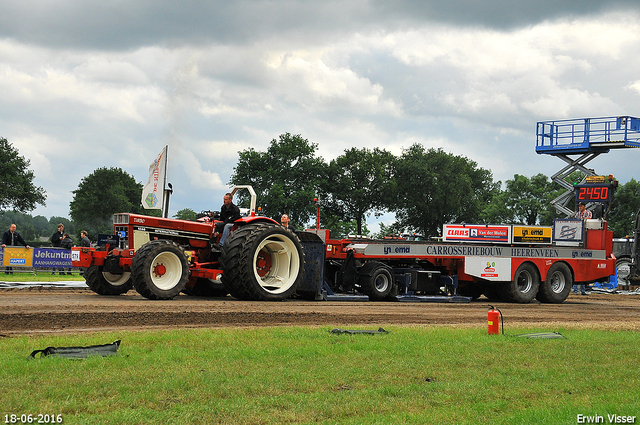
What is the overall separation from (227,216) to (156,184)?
6.10 feet

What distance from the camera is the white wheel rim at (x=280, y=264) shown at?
14827 millimetres

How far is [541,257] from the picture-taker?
63.9 ft

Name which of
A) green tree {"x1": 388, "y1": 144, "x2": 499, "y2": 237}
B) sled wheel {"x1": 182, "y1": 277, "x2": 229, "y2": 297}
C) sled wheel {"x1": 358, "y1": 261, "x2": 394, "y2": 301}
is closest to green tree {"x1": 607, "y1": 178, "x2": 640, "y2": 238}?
green tree {"x1": 388, "y1": 144, "x2": 499, "y2": 237}

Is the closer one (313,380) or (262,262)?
(313,380)

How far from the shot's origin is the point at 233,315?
36.4ft

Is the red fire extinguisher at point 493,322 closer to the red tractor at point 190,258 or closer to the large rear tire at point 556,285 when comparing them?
the red tractor at point 190,258

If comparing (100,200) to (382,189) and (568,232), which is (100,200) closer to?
(382,189)

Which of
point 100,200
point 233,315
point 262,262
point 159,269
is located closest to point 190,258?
point 159,269

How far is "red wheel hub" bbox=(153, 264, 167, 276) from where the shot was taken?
13.4 meters

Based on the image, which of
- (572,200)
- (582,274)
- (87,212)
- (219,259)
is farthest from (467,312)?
(87,212)

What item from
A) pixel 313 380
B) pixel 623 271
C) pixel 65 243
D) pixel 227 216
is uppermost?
pixel 227 216

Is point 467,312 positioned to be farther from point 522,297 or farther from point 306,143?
point 306,143

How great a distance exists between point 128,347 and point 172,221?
7322mm

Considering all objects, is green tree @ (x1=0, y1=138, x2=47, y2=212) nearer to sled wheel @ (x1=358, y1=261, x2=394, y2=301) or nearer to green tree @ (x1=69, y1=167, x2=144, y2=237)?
green tree @ (x1=69, y1=167, x2=144, y2=237)
